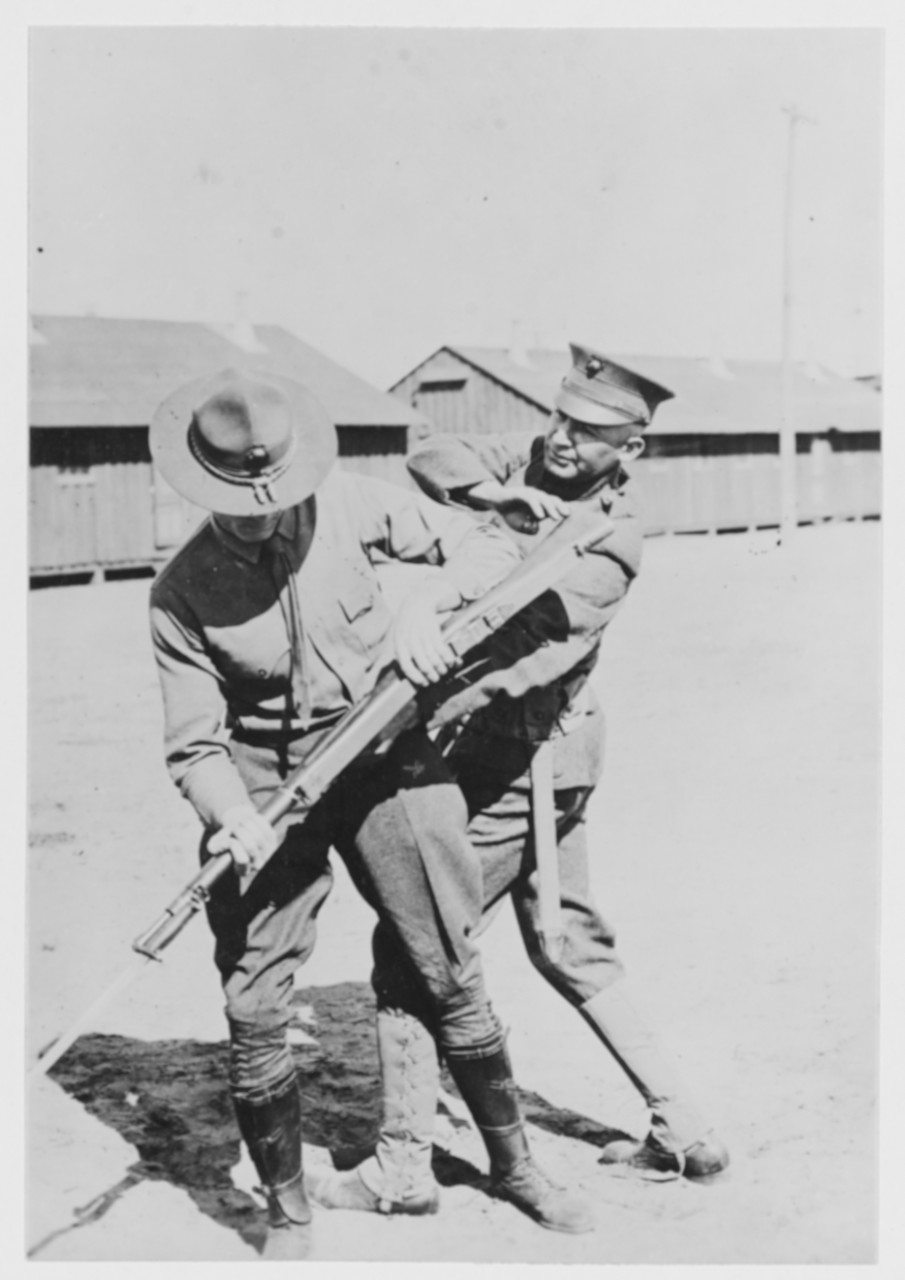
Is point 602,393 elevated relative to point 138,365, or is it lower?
lower

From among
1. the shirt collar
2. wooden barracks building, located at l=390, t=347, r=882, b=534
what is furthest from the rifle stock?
wooden barracks building, located at l=390, t=347, r=882, b=534

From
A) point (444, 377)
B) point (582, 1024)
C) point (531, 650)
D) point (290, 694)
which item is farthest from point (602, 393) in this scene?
point (444, 377)

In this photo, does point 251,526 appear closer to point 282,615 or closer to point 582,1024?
point 282,615

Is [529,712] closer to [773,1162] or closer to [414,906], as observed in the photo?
[414,906]

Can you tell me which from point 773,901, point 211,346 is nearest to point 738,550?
point 211,346

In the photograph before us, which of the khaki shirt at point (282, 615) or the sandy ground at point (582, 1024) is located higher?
the khaki shirt at point (282, 615)

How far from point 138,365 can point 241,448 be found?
16.7 meters

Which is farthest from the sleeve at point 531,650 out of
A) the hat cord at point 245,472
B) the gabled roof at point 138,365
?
the gabled roof at point 138,365

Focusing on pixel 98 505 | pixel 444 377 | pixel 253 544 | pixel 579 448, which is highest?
pixel 444 377

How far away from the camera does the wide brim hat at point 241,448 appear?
3.17 meters

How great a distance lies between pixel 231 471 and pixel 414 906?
120cm

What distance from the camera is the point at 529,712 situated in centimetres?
360

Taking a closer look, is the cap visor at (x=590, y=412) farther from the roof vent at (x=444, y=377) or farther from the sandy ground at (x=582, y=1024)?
the roof vent at (x=444, y=377)

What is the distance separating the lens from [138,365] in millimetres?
19047
